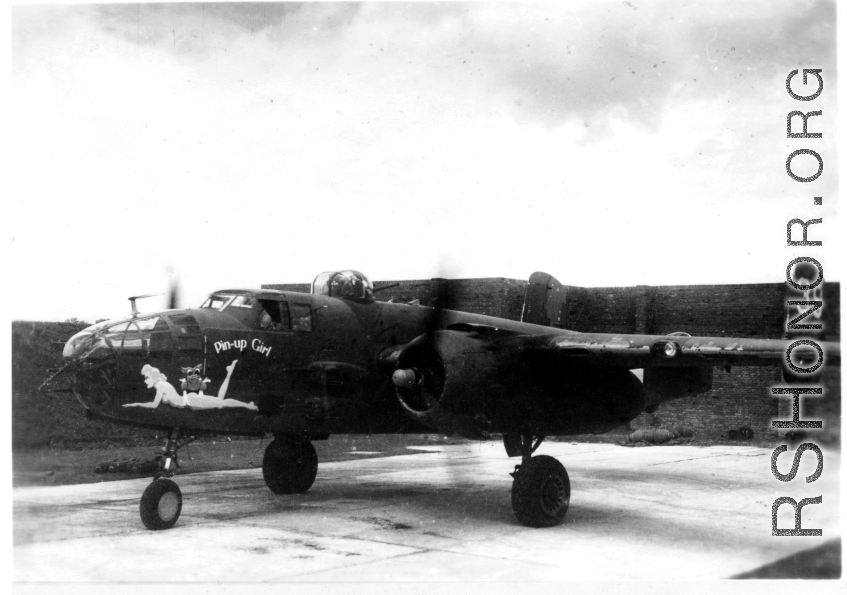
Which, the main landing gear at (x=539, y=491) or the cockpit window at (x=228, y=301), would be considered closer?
the main landing gear at (x=539, y=491)

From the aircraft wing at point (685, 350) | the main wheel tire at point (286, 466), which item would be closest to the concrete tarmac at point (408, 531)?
the main wheel tire at point (286, 466)

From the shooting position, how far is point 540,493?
11.4 metres

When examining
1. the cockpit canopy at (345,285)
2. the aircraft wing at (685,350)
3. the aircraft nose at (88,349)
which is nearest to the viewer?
the aircraft wing at (685,350)

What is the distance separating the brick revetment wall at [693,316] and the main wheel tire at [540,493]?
11840mm

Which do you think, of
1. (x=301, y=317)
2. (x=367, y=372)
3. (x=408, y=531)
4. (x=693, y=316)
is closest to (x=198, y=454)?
(x=367, y=372)

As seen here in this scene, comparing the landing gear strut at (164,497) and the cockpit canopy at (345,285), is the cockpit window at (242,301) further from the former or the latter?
the landing gear strut at (164,497)

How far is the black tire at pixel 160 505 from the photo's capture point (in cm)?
1032

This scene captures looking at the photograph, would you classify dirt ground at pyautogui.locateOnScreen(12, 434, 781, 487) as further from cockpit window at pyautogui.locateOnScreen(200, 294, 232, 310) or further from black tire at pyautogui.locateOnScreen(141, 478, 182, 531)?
cockpit window at pyautogui.locateOnScreen(200, 294, 232, 310)

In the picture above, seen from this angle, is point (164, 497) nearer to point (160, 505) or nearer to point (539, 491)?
point (160, 505)

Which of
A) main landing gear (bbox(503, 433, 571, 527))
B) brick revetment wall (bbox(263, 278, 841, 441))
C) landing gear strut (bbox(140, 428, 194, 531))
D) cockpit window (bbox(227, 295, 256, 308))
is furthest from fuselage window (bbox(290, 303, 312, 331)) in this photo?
brick revetment wall (bbox(263, 278, 841, 441))

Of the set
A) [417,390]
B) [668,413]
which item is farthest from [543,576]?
[668,413]

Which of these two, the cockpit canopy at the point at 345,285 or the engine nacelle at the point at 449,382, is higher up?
the cockpit canopy at the point at 345,285

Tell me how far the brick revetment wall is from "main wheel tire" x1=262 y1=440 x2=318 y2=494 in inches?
394

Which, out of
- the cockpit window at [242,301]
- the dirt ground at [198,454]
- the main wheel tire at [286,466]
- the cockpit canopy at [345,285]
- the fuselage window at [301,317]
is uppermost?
the cockpit canopy at [345,285]
